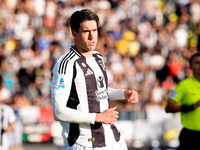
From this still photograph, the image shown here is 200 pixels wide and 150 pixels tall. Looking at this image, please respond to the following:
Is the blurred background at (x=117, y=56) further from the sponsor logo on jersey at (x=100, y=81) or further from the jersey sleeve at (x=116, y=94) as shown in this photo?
the sponsor logo on jersey at (x=100, y=81)

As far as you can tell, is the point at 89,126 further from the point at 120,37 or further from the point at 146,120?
the point at 120,37

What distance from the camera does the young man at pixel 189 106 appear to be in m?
6.09

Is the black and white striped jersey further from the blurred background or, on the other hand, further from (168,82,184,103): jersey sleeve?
the blurred background

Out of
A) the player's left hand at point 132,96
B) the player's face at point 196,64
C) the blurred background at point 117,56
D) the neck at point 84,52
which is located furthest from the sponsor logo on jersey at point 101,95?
the blurred background at point 117,56

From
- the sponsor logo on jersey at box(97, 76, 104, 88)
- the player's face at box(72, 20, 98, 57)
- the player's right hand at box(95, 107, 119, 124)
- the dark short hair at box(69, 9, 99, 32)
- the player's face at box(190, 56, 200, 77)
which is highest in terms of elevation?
the dark short hair at box(69, 9, 99, 32)

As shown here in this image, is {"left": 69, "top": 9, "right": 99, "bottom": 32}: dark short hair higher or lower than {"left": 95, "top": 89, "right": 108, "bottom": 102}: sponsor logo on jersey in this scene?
higher

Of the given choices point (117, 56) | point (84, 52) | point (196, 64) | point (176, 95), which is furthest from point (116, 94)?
point (117, 56)

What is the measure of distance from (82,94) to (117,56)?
9.92 metres

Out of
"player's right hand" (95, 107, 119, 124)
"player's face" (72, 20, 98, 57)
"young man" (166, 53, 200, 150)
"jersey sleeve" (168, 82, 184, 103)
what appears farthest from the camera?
"jersey sleeve" (168, 82, 184, 103)

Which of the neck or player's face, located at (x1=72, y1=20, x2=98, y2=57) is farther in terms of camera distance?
the neck

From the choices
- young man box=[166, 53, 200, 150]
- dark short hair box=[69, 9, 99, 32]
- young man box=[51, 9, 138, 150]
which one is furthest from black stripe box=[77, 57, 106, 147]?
young man box=[166, 53, 200, 150]

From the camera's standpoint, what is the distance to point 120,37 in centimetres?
1489

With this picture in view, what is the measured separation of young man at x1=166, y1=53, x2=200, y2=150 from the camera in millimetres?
6090

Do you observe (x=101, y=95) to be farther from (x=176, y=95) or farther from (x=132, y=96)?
(x=176, y=95)
